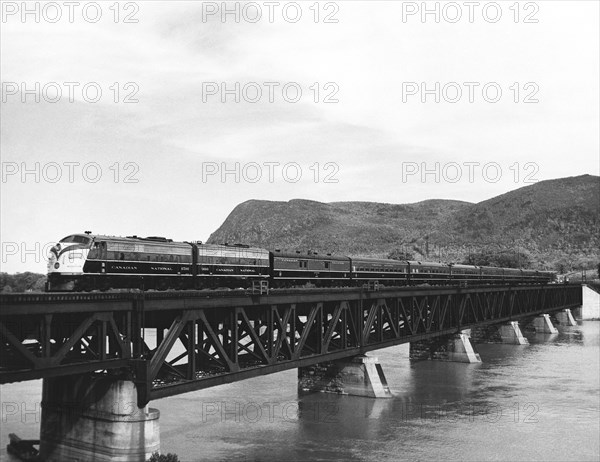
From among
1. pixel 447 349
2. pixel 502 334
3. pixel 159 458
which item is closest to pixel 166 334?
pixel 159 458

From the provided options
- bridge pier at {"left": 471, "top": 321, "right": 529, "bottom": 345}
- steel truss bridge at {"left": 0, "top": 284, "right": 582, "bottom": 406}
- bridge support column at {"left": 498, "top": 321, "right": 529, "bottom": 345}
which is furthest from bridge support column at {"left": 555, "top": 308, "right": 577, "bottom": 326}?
steel truss bridge at {"left": 0, "top": 284, "right": 582, "bottom": 406}

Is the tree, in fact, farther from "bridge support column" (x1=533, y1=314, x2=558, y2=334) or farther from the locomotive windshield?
"bridge support column" (x1=533, y1=314, x2=558, y2=334)

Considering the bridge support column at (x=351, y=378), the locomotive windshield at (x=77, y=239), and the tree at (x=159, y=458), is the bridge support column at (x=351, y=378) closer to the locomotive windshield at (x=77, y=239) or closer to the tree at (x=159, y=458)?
the tree at (x=159, y=458)

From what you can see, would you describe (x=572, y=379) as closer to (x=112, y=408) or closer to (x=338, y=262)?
(x=338, y=262)

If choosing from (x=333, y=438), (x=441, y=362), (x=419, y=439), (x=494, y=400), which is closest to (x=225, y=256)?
(x=333, y=438)

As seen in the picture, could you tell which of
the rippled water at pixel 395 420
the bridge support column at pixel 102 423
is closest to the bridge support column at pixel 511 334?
the rippled water at pixel 395 420
